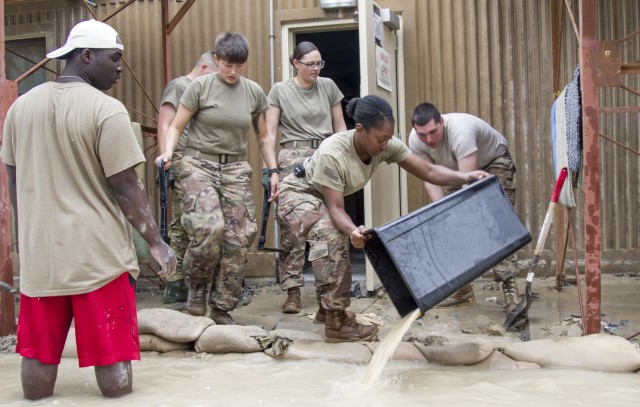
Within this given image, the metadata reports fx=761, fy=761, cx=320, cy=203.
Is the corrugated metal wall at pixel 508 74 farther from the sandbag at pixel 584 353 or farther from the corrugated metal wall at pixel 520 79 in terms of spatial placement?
the sandbag at pixel 584 353

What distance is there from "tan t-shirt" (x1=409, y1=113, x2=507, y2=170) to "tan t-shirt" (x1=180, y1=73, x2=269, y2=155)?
1.27 meters

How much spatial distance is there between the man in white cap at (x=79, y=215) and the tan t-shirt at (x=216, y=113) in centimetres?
159

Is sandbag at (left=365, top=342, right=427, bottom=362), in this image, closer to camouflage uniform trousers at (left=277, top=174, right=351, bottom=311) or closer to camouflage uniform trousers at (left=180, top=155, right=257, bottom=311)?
camouflage uniform trousers at (left=277, top=174, right=351, bottom=311)

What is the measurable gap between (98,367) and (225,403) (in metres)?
0.59

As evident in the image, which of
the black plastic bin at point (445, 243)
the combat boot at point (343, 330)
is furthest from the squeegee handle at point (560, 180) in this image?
the combat boot at point (343, 330)

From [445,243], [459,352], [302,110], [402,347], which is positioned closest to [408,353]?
[402,347]

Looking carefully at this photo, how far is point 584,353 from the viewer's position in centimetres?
385

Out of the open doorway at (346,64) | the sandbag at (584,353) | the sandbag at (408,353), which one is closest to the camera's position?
the sandbag at (584,353)

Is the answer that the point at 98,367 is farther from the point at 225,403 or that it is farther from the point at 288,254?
the point at 288,254

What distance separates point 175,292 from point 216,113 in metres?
1.67

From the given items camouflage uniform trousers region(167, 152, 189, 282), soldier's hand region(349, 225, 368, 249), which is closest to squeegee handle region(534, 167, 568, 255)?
soldier's hand region(349, 225, 368, 249)

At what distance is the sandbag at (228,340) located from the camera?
434cm

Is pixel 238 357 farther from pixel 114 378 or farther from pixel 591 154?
pixel 591 154

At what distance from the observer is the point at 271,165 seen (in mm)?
5305
